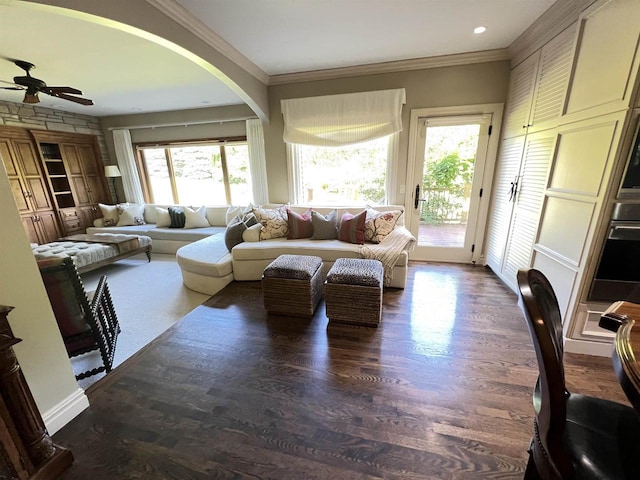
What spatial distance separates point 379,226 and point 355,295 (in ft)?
4.26

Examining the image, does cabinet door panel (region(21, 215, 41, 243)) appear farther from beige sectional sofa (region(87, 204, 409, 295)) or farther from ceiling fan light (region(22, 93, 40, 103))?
beige sectional sofa (region(87, 204, 409, 295))

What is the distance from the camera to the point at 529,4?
211 centimetres

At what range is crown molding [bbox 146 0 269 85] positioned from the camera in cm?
197

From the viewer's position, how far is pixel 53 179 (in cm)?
498

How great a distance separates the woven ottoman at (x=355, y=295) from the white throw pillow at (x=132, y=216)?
4.89 meters

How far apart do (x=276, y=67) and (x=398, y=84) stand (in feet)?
5.23

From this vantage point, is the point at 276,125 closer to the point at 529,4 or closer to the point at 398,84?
the point at 398,84

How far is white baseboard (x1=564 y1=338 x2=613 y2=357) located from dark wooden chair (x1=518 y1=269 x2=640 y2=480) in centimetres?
130

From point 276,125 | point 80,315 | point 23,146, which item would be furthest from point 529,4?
point 23,146

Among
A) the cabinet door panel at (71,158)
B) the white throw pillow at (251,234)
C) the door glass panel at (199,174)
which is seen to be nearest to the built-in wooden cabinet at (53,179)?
the cabinet door panel at (71,158)

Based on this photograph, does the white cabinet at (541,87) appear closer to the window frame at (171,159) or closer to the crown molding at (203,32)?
the crown molding at (203,32)

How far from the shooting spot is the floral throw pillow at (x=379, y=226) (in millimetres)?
3244

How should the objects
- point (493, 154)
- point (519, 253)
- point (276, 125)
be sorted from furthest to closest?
point (276, 125) < point (493, 154) < point (519, 253)

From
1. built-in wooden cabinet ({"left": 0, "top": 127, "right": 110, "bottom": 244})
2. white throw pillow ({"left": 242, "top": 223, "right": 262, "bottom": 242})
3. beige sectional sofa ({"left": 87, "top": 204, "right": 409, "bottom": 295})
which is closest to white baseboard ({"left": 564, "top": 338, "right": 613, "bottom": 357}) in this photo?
→ beige sectional sofa ({"left": 87, "top": 204, "right": 409, "bottom": 295})
